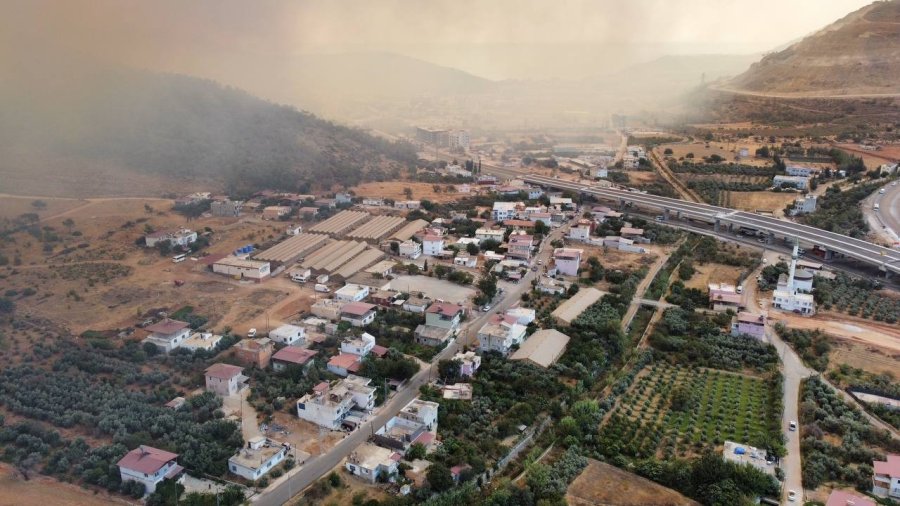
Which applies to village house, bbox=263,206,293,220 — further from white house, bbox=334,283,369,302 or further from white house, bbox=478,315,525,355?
white house, bbox=478,315,525,355

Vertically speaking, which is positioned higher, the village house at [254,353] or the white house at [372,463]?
the village house at [254,353]

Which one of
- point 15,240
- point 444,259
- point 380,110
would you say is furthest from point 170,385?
point 380,110

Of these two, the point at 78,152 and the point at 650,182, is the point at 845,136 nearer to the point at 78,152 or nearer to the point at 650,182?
the point at 650,182

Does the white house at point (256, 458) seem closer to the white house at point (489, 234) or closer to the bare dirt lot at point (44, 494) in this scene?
the bare dirt lot at point (44, 494)

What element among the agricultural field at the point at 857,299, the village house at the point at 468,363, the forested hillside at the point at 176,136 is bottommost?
the agricultural field at the point at 857,299

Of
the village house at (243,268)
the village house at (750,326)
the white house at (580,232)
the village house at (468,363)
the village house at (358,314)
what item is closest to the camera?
the village house at (468,363)

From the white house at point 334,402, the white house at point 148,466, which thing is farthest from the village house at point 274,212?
the white house at point 148,466

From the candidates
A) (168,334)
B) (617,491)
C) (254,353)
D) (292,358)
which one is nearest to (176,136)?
(168,334)
